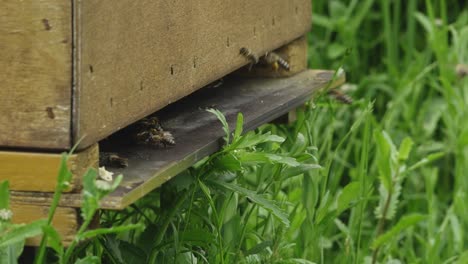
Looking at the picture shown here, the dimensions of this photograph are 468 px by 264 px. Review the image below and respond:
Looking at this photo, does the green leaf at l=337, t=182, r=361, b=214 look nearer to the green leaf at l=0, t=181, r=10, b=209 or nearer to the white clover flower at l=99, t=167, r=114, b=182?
the white clover flower at l=99, t=167, r=114, b=182

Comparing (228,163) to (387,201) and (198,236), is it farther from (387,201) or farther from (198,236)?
(387,201)

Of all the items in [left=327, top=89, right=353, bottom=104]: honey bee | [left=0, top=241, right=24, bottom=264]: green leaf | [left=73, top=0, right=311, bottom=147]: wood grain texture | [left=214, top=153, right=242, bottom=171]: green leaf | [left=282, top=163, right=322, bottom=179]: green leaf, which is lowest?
[left=327, top=89, right=353, bottom=104]: honey bee

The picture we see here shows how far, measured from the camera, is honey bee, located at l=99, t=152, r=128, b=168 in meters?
2.28

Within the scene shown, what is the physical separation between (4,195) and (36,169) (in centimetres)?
13

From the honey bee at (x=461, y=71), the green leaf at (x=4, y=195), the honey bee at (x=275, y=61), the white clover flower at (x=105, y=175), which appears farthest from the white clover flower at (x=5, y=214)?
the honey bee at (x=461, y=71)

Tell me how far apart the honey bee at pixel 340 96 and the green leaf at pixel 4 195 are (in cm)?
172

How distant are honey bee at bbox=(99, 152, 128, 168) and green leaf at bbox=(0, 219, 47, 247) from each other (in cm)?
32

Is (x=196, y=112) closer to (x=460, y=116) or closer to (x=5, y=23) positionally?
(x=5, y=23)

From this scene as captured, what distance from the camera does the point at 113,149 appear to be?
2447 millimetres

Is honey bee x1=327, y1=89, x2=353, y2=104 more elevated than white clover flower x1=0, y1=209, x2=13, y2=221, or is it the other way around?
white clover flower x1=0, y1=209, x2=13, y2=221

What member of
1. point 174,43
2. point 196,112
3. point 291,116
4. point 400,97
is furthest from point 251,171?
point 174,43

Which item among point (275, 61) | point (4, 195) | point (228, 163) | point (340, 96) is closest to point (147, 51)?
point (228, 163)

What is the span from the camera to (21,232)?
1999 millimetres

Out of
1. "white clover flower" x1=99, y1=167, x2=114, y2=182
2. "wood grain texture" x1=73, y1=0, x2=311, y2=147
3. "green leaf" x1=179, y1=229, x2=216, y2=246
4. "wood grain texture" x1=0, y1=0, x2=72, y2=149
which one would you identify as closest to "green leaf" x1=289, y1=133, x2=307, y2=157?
"wood grain texture" x1=73, y1=0, x2=311, y2=147
